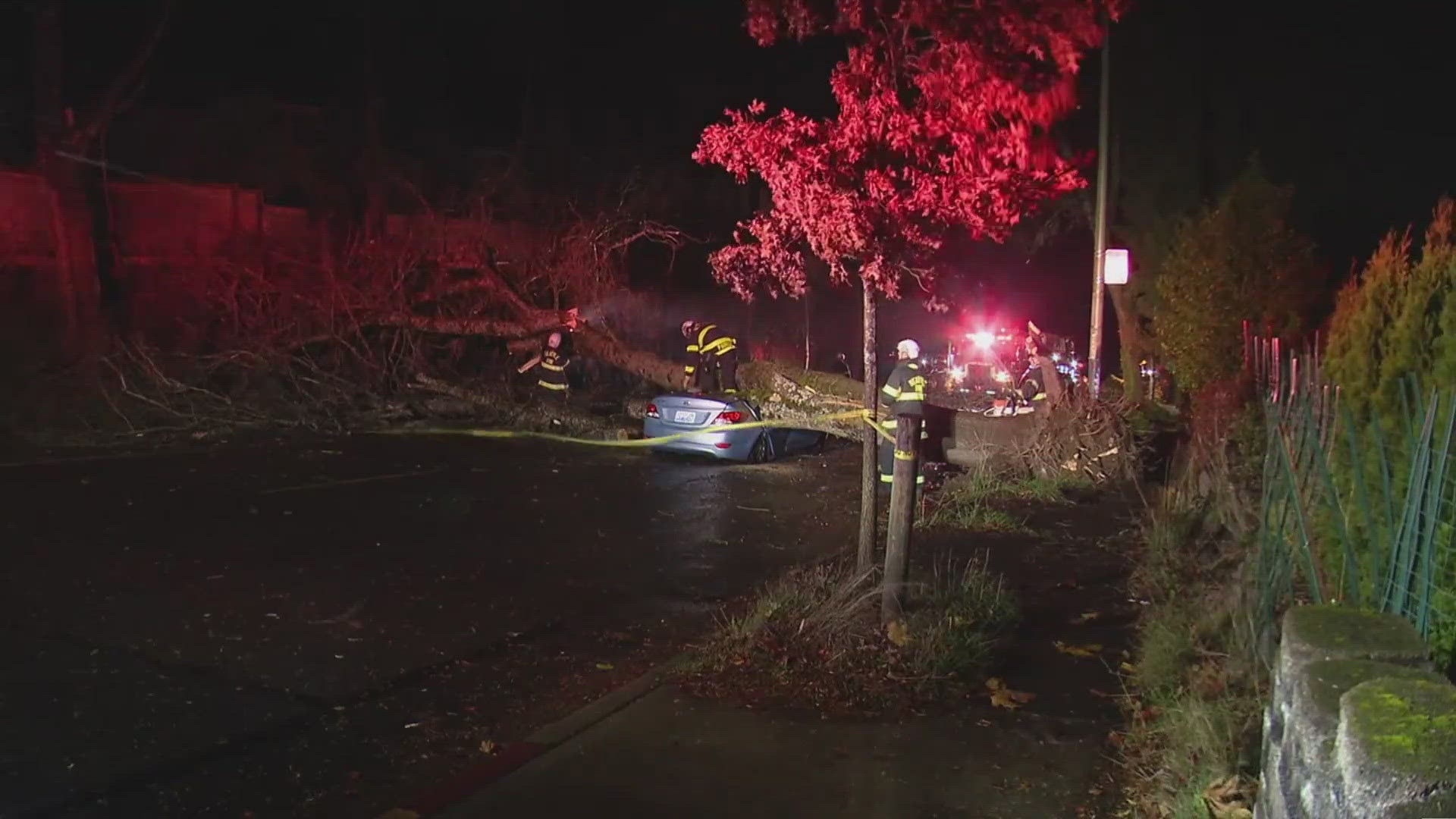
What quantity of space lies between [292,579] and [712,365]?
842 cm

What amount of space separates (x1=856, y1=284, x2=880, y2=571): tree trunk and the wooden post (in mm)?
382

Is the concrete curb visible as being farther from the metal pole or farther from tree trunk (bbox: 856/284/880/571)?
the metal pole

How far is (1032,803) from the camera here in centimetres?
420

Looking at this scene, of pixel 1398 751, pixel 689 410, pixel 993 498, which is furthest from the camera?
pixel 689 410

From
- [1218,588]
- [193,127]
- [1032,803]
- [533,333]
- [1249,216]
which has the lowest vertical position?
[1032,803]

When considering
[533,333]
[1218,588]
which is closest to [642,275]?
[533,333]

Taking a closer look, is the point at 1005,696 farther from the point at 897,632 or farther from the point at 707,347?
the point at 707,347

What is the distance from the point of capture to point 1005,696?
532cm

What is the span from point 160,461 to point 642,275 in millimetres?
11790

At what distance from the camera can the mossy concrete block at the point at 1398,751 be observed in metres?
2.28

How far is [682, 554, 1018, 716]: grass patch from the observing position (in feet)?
17.4

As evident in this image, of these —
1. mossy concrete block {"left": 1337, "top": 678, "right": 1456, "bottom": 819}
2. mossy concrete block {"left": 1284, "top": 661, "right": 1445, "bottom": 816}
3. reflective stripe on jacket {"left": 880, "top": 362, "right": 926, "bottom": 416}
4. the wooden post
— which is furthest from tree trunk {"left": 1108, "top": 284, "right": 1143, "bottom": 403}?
mossy concrete block {"left": 1337, "top": 678, "right": 1456, "bottom": 819}

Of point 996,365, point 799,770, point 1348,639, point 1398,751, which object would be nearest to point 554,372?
point 996,365

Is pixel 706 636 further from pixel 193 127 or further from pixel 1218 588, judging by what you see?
pixel 193 127
